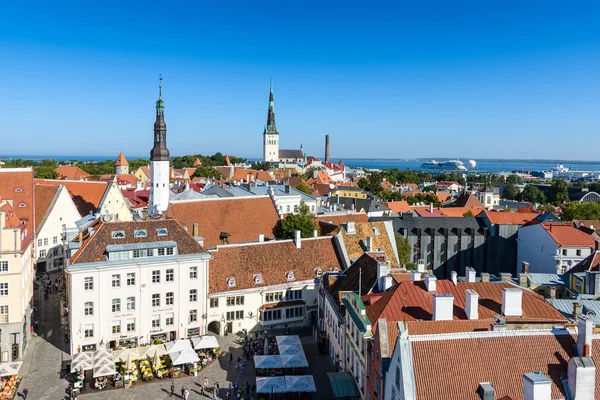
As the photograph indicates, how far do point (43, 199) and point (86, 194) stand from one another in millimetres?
10781

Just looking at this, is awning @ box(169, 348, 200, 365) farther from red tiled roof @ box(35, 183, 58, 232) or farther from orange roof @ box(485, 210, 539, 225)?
orange roof @ box(485, 210, 539, 225)

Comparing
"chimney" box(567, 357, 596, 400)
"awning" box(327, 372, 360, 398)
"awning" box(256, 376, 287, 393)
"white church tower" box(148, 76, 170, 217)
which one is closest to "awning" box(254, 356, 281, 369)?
"awning" box(256, 376, 287, 393)

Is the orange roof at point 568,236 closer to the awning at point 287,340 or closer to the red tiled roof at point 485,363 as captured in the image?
the awning at point 287,340

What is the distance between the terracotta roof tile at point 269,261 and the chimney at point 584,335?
1131 inches

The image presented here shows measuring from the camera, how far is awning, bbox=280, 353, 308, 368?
36031mm

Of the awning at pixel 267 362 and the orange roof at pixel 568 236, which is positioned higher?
the orange roof at pixel 568 236

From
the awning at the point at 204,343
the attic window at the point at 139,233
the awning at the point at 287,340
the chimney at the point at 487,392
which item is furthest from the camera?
the attic window at the point at 139,233

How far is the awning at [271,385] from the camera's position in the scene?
32.6 m

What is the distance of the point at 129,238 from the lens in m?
42.1

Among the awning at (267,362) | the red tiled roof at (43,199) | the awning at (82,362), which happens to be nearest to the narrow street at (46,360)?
the awning at (82,362)

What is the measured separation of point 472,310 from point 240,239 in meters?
37.8

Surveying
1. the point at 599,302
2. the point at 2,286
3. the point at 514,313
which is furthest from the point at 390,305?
the point at 2,286

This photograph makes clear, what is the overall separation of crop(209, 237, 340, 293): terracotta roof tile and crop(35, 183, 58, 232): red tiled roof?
30.9m

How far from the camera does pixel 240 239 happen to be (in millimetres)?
61500
